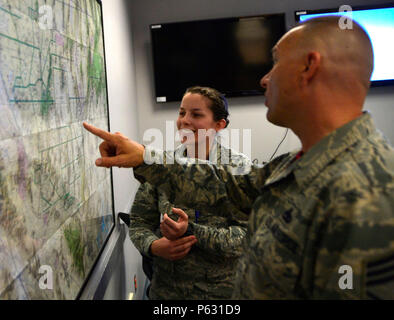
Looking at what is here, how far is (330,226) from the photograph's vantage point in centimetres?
49

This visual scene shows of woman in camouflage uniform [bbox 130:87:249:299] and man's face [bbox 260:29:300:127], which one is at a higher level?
man's face [bbox 260:29:300:127]

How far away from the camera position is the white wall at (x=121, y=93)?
1656 mm

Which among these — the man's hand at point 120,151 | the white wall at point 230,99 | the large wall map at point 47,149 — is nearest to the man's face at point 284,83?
the man's hand at point 120,151

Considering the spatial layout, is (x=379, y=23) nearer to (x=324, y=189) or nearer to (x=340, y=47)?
(x=340, y=47)

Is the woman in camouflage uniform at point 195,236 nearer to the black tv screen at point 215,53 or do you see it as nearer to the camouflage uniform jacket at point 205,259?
the camouflage uniform jacket at point 205,259

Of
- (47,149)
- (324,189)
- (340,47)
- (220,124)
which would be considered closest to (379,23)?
(220,124)

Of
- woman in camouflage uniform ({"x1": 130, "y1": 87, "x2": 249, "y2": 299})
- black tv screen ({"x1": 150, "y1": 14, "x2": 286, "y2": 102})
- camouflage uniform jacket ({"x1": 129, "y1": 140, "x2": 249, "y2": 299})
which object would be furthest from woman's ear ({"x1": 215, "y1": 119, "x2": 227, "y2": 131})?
black tv screen ({"x1": 150, "y1": 14, "x2": 286, "y2": 102})

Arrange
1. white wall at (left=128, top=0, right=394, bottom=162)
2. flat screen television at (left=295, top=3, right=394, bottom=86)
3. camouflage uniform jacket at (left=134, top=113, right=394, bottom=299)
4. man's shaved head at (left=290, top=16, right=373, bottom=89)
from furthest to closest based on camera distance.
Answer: white wall at (left=128, top=0, right=394, bottom=162)
flat screen television at (left=295, top=3, right=394, bottom=86)
man's shaved head at (left=290, top=16, right=373, bottom=89)
camouflage uniform jacket at (left=134, top=113, right=394, bottom=299)

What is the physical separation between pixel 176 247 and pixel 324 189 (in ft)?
2.56

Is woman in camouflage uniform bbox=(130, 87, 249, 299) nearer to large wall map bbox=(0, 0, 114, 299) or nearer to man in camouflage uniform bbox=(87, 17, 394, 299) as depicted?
large wall map bbox=(0, 0, 114, 299)

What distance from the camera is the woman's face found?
1.35 metres

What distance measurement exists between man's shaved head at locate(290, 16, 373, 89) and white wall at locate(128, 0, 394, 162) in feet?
7.32

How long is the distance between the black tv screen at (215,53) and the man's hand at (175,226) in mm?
1741

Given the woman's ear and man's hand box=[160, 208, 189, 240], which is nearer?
man's hand box=[160, 208, 189, 240]
